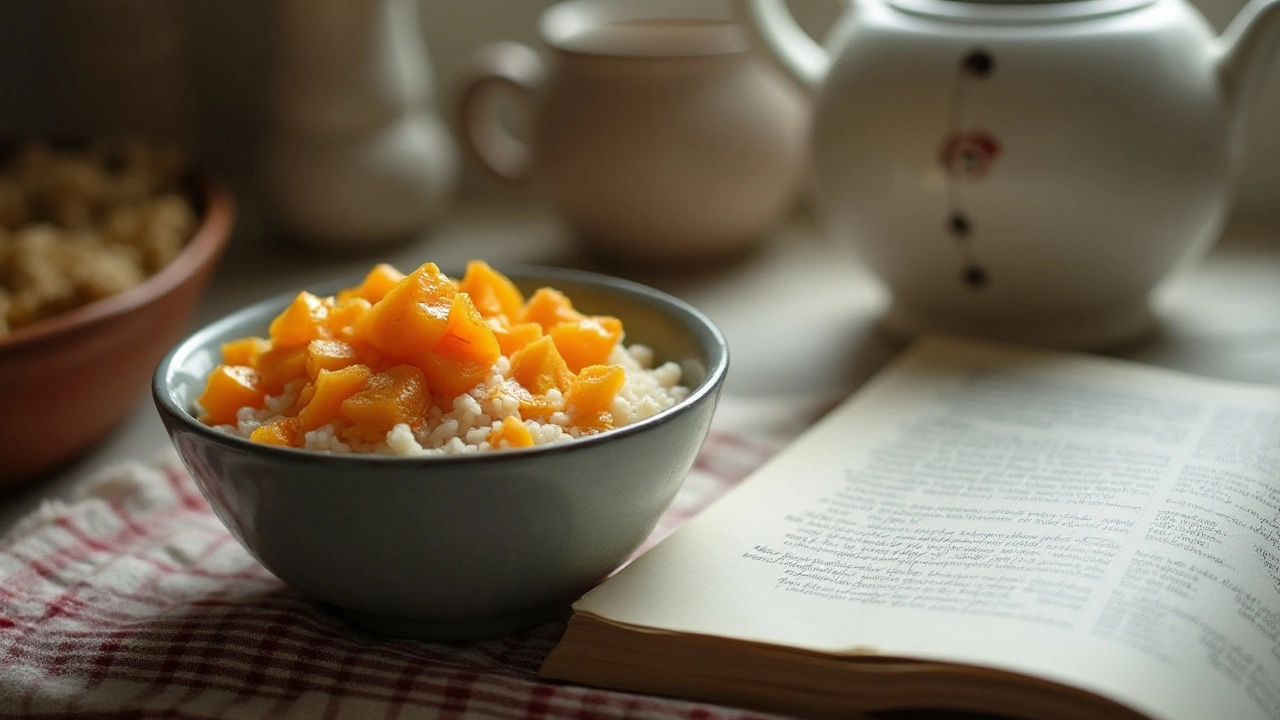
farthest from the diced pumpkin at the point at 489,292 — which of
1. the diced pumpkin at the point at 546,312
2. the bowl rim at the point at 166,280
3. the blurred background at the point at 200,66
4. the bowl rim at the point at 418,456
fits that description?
the blurred background at the point at 200,66

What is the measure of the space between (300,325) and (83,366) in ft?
0.89

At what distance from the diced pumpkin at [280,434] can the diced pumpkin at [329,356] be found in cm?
3

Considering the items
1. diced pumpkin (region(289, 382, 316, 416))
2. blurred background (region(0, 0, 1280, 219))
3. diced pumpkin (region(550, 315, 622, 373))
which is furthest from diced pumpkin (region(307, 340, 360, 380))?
blurred background (region(0, 0, 1280, 219))

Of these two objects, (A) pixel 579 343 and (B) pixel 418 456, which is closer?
(B) pixel 418 456

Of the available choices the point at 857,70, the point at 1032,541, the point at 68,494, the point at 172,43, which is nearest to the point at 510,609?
the point at 1032,541

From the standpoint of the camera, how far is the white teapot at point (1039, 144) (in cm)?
96

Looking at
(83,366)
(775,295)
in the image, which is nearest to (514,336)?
(83,366)

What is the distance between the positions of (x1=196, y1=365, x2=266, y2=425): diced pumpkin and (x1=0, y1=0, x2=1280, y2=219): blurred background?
763 mm

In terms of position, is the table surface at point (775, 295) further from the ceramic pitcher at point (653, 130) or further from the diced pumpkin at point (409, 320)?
the diced pumpkin at point (409, 320)

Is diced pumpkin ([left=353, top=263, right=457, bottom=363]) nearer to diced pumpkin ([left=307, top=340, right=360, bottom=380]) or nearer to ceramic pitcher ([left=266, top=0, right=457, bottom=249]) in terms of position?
diced pumpkin ([left=307, top=340, right=360, bottom=380])

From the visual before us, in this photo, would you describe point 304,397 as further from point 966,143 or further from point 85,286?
point 966,143

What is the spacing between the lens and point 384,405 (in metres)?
0.63

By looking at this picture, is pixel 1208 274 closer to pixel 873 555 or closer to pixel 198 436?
pixel 873 555

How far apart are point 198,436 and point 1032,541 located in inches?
18.0
